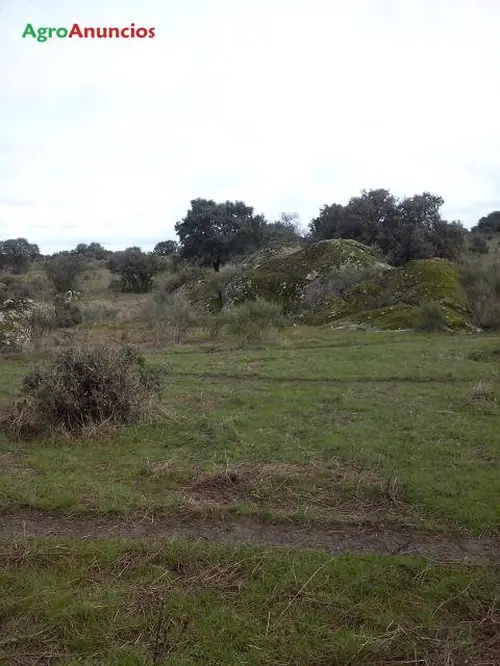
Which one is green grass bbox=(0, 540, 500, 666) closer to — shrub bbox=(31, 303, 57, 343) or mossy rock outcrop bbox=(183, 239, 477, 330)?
shrub bbox=(31, 303, 57, 343)

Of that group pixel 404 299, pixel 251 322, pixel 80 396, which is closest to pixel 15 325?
pixel 251 322

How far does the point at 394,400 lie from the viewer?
30.7 feet

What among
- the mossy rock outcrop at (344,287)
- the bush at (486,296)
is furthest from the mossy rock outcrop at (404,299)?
the bush at (486,296)

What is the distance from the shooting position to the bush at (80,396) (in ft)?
25.4

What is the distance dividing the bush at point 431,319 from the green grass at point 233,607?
16.5 metres

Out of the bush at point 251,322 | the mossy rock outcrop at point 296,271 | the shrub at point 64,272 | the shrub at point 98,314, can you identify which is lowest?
the bush at point 251,322

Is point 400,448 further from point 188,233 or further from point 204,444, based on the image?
point 188,233

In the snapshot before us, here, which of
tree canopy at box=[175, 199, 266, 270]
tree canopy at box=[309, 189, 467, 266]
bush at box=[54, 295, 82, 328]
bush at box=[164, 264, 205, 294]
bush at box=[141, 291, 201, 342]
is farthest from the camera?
tree canopy at box=[175, 199, 266, 270]

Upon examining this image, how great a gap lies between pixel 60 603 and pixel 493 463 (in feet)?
15.3

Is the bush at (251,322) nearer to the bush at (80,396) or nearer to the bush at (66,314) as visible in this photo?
the bush at (66,314)

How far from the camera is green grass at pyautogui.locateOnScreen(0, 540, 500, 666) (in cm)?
330

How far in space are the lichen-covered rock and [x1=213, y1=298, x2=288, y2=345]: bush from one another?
22.7 ft

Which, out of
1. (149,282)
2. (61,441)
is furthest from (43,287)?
(61,441)

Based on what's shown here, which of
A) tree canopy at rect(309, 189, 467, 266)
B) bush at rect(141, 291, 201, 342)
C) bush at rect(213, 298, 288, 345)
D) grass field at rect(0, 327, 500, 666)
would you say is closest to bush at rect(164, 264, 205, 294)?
tree canopy at rect(309, 189, 467, 266)
